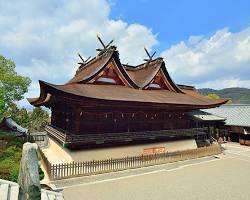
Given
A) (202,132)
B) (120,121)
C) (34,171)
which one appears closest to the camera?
(34,171)

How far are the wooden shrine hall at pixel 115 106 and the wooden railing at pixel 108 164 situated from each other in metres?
1.97

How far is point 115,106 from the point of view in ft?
62.9

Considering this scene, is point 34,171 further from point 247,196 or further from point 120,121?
point 120,121

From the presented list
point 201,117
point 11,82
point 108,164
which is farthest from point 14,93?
point 201,117

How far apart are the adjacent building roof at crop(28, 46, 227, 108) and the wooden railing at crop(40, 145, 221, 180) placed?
453 cm

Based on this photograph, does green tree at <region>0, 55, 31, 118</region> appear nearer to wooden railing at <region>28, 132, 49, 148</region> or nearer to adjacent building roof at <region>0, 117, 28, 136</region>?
adjacent building roof at <region>0, 117, 28, 136</region>

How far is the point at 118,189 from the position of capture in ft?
44.3

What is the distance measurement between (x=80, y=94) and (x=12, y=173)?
6.15m

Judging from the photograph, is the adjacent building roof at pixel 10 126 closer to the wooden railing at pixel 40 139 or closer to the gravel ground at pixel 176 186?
the wooden railing at pixel 40 139

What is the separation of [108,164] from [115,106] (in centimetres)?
463

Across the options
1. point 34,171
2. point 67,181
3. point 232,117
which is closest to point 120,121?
point 67,181

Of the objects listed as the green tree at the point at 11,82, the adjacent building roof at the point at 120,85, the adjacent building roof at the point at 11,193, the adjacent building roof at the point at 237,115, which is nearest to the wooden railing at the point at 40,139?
the adjacent building roof at the point at 120,85

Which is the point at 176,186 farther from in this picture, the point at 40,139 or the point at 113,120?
the point at 40,139

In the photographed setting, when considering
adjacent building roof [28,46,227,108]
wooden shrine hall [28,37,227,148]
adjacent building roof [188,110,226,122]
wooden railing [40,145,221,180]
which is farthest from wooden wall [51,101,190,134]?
adjacent building roof [188,110,226,122]
